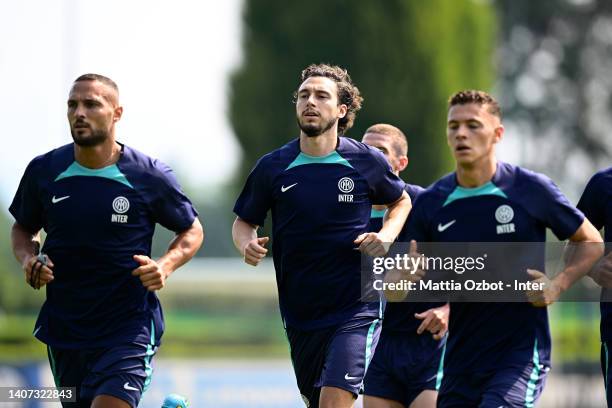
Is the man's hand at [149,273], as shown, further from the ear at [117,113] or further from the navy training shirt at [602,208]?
the navy training shirt at [602,208]

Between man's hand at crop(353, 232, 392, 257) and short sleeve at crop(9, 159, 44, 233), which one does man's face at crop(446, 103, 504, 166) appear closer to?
man's hand at crop(353, 232, 392, 257)

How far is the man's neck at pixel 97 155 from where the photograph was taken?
372 inches

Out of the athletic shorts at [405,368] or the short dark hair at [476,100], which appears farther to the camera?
the athletic shorts at [405,368]

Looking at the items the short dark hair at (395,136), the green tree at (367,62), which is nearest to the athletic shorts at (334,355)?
the short dark hair at (395,136)

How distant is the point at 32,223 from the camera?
9.62 meters

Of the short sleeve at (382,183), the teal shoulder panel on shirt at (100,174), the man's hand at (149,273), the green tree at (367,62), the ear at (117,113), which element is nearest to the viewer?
the man's hand at (149,273)

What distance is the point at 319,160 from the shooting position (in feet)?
31.9

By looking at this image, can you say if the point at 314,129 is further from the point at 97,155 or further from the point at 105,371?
the point at 105,371

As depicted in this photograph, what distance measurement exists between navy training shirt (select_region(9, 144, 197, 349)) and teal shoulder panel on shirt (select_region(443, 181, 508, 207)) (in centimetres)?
200

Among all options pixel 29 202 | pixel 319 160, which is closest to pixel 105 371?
pixel 29 202

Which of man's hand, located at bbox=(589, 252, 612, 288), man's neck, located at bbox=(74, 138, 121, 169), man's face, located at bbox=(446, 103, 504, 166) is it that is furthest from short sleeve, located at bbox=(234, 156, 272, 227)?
man's hand, located at bbox=(589, 252, 612, 288)

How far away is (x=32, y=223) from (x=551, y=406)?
1316 cm

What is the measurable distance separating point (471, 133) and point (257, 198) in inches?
66.8

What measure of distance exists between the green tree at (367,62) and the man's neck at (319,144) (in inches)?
941
